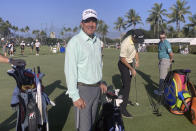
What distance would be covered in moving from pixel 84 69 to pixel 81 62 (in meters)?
0.10

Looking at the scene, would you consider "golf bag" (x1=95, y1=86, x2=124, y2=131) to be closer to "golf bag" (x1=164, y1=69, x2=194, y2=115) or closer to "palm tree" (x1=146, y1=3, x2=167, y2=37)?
"golf bag" (x1=164, y1=69, x2=194, y2=115)

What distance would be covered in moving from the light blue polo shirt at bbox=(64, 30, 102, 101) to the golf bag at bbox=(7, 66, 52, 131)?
0.95m

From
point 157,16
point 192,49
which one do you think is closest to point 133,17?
point 157,16

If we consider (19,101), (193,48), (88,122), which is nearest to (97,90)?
(88,122)

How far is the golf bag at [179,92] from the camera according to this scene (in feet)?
16.3

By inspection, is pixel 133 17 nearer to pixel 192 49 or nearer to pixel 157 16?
pixel 157 16

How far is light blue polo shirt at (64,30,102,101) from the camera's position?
268 cm

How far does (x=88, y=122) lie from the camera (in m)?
2.92

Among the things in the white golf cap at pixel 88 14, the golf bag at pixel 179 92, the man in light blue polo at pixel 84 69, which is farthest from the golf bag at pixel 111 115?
the golf bag at pixel 179 92

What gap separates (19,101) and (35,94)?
27 cm

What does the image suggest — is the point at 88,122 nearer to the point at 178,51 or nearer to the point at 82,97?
the point at 82,97

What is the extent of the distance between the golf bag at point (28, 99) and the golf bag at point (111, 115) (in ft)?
3.41

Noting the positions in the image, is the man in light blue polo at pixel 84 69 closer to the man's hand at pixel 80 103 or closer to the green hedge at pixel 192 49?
the man's hand at pixel 80 103

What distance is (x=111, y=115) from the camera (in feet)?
11.0
